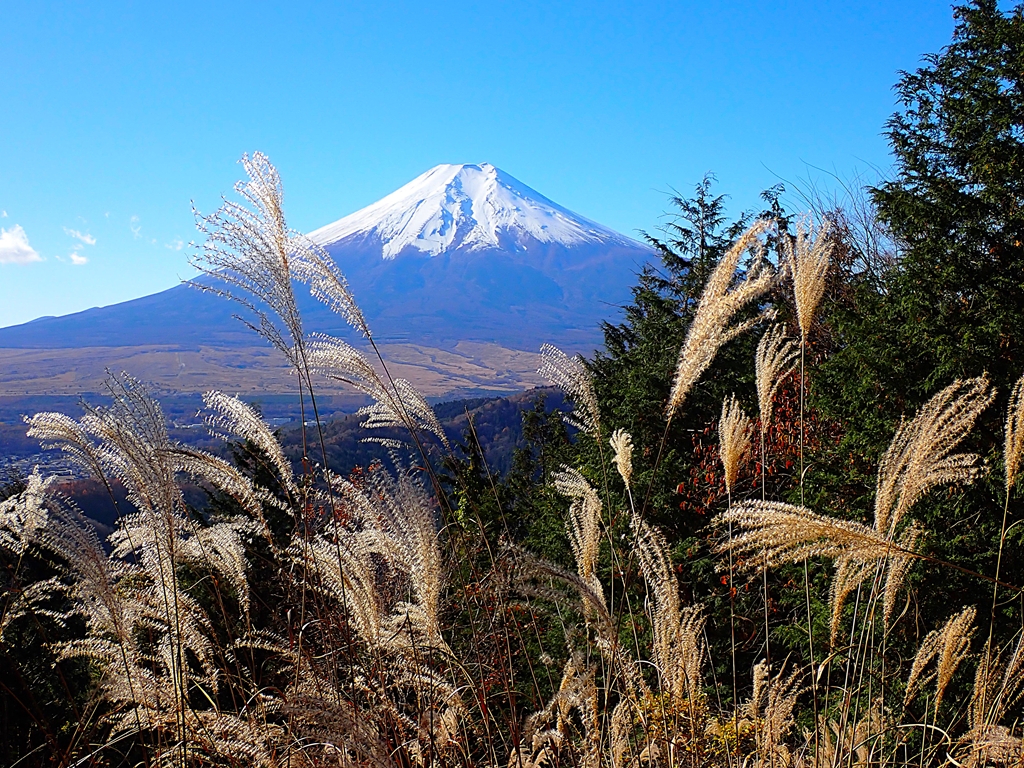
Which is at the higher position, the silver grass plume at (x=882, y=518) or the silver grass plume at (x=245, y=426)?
the silver grass plume at (x=245, y=426)

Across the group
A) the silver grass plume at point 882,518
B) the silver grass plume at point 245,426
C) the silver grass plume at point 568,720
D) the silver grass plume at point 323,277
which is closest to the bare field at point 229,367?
the silver grass plume at point 245,426

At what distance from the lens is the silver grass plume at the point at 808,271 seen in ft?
6.49

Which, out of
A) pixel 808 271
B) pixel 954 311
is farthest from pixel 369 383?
pixel 954 311

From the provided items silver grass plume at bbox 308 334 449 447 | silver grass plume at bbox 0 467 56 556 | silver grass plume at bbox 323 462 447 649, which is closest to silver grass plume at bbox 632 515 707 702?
silver grass plume at bbox 323 462 447 649

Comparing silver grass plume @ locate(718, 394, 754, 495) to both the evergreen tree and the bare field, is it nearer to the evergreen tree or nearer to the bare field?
the evergreen tree

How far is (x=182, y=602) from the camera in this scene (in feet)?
7.25

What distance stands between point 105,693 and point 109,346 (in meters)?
191

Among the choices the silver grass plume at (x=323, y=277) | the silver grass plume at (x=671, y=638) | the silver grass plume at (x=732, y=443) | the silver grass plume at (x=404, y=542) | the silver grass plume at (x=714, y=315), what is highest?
the silver grass plume at (x=323, y=277)

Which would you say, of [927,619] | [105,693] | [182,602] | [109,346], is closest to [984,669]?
[182,602]

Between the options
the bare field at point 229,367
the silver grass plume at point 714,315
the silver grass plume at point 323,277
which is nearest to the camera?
the silver grass plume at point 714,315

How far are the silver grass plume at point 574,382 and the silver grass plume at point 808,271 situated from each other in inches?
23.8

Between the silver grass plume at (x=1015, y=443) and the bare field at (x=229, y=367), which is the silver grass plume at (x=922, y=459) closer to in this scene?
the silver grass plume at (x=1015, y=443)

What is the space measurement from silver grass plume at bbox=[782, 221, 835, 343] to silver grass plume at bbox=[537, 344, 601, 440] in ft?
1.99

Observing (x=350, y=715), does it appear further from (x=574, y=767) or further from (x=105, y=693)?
(x=105, y=693)
